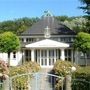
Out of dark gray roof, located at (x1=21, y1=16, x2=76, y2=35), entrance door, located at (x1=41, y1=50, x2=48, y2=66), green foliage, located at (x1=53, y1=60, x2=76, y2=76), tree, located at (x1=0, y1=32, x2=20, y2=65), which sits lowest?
entrance door, located at (x1=41, y1=50, x2=48, y2=66)

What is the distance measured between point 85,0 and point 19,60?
12.2 meters

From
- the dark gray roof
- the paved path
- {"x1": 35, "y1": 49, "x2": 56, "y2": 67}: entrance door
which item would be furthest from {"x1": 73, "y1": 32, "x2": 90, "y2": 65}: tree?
the paved path

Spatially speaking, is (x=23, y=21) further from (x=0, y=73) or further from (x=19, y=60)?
(x=0, y=73)

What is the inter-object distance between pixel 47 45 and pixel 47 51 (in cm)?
113

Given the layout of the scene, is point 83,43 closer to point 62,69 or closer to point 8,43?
point 8,43

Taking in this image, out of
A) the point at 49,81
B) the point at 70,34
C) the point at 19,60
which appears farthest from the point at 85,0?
the point at 49,81

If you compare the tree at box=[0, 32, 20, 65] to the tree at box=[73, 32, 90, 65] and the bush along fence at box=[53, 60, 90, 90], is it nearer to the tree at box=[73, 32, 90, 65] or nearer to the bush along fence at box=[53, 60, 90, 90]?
the tree at box=[73, 32, 90, 65]

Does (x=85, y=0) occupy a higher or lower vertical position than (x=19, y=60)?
higher

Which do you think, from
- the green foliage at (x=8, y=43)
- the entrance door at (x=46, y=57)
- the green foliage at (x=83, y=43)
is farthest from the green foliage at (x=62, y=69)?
the green foliage at (x=8, y=43)

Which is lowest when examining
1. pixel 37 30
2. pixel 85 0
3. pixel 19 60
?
pixel 19 60

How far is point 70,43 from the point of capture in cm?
5838

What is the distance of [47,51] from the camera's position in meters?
57.3

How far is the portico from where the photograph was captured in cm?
5659

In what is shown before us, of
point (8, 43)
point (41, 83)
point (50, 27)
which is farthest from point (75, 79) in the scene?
point (50, 27)
